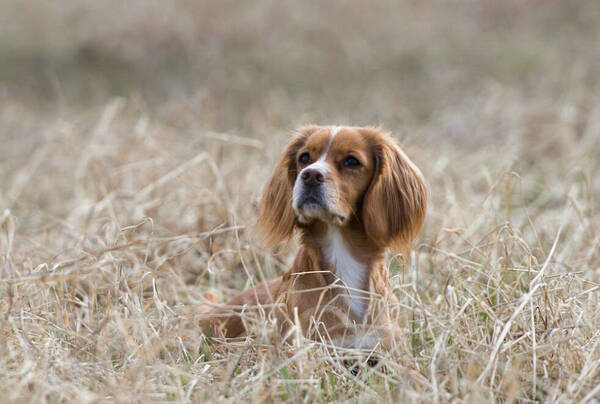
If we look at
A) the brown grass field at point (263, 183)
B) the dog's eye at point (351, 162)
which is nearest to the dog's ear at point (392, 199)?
the dog's eye at point (351, 162)

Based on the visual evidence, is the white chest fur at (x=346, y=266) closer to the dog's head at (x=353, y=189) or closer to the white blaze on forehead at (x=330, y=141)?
the dog's head at (x=353, y=189)

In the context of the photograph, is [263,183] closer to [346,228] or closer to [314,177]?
[346,228]

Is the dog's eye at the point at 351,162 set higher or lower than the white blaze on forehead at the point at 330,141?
lower

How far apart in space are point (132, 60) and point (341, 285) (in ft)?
34.9

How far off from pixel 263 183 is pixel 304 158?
6.11 feet

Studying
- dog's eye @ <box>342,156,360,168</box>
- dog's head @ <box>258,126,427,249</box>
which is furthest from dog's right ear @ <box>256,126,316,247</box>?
dog's eye @ <box>342,156,360,168</box>

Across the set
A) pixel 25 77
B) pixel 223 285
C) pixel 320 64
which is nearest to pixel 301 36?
pixel 320 64

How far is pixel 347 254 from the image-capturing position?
3461 mm

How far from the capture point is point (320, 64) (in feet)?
42.2

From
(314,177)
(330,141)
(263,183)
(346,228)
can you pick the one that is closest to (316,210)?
(314,177)

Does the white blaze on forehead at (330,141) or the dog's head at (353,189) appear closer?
the dog's head at (353,189)

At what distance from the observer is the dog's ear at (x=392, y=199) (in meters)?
3.43

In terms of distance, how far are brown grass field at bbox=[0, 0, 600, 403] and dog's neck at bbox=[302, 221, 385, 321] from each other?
0.71ft

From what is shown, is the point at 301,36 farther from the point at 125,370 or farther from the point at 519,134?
the point at 125,370
